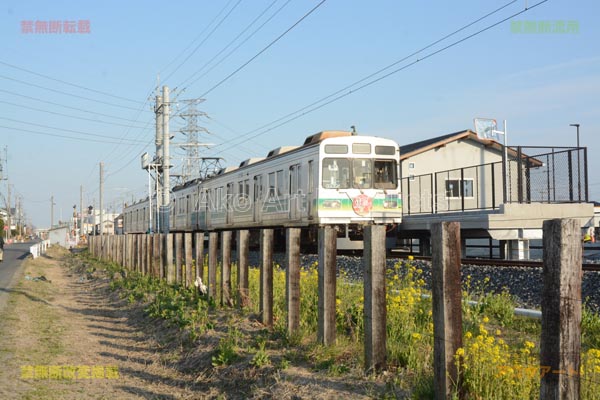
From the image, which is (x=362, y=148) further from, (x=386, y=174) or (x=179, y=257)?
(x=179, y=257)

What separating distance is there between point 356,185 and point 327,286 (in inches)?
453

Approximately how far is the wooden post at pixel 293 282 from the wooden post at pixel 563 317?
4024 mm

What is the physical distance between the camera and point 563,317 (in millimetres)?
3637

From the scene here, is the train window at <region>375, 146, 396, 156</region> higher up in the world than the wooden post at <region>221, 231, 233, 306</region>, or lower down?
higher up

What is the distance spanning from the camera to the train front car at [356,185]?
58.2 ft

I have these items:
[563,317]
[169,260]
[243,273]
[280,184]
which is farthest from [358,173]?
[563,317]

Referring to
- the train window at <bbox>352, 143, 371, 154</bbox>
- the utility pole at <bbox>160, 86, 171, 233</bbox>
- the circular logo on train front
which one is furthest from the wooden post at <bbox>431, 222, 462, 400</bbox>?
the utility pole at <bbox>160, 86, 171, 233</bbox>

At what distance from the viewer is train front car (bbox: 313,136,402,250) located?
58.2ft

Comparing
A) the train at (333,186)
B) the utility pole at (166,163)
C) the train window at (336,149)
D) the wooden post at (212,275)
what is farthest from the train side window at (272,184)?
the wooden post at (212,275)

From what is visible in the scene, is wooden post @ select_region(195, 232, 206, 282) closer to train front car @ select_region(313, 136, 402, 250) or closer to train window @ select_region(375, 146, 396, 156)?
train front car @ select_region(313, 136, 402, 250)

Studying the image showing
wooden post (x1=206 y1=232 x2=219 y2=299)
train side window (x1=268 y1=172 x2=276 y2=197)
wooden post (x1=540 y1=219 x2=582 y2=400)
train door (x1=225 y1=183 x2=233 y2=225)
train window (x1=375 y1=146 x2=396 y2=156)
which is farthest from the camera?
train door (x1=225 y1=183 x2=233 y2=225)

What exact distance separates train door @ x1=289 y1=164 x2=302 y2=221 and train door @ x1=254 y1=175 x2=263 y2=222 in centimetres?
249

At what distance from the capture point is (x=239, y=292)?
1004 cm

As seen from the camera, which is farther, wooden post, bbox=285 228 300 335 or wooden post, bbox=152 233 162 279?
wooden post, bbox=152 233 162 279
